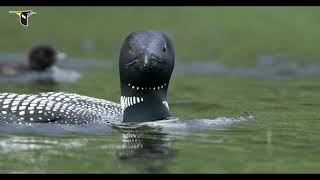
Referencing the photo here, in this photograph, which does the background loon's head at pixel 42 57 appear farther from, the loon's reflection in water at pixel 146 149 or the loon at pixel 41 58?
the loon's reflection in water at pixel 146 149

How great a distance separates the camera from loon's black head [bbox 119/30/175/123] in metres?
8.34

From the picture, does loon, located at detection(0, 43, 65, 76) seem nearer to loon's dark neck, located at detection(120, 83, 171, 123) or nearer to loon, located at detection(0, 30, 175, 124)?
loon, located at detection(0, 30, 175, 124)

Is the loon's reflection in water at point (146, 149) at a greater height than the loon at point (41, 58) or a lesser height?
greater

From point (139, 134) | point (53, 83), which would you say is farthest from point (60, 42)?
point (139, 134)

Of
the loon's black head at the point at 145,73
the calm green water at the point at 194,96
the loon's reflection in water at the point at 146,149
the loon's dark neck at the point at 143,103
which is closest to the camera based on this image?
the loon's reflection in water at the point at 146,149

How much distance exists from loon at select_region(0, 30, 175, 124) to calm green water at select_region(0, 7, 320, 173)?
0.76ft

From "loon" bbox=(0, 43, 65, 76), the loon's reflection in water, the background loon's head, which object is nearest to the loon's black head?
the loon's reflection in water

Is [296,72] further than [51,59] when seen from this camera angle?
No

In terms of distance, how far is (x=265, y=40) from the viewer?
19.8m

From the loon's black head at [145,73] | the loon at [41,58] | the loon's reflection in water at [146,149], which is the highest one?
the loon's black head at [145,73]

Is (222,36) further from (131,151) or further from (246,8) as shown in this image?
(131,151)

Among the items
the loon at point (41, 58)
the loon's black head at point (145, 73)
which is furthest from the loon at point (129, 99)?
the loon at point (41, 58)

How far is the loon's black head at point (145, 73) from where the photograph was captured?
8.34 meters
